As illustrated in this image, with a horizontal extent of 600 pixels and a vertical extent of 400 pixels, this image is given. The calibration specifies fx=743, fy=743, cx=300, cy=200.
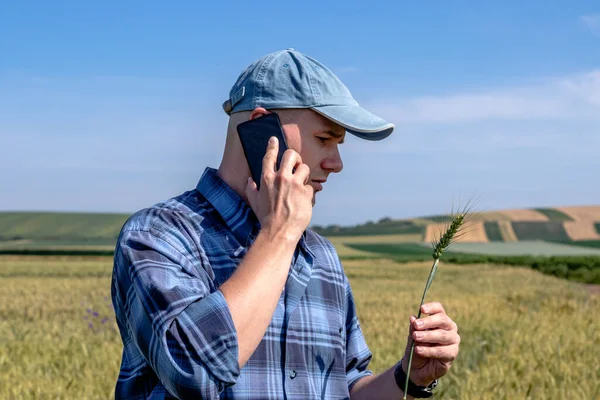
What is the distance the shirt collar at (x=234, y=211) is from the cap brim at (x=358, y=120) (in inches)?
12.9

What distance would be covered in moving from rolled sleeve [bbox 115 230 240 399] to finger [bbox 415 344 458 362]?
551mm

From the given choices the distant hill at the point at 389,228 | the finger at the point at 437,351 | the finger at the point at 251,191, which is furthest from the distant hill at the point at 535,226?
the finger at the point at 251,191

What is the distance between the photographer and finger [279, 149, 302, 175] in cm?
167

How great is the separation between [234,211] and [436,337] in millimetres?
618

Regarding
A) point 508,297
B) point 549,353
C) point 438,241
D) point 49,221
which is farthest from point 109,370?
point 49,221

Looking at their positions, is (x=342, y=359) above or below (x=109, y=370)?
above

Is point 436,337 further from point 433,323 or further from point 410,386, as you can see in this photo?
point 410,386

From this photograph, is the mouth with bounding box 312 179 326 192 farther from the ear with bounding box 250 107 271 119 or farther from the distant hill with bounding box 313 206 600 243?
the distant hill with bounding box 313 206 600 243

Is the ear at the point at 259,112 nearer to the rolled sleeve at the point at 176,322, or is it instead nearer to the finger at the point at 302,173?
the finger at the point at 302,173

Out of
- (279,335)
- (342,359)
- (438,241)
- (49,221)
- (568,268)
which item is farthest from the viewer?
(49,221)

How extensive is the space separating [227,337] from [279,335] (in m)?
0.36

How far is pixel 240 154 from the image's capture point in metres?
1.97

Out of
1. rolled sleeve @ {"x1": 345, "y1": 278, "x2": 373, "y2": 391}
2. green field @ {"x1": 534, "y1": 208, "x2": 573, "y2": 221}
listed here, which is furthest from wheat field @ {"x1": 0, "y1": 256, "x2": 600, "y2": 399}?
green field @ {"x1": 534, "y1": 208, "x2": 573, "y2": 221}

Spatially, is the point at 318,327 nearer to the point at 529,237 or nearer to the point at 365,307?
the point at 365,307
